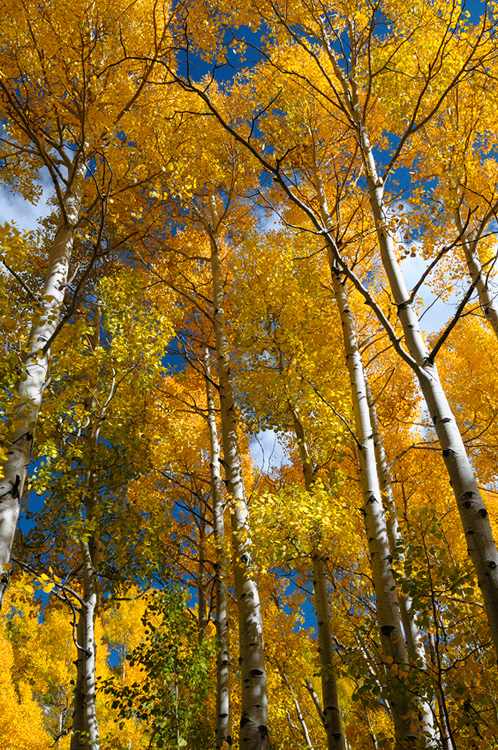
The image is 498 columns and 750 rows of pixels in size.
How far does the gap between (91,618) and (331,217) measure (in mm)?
5961

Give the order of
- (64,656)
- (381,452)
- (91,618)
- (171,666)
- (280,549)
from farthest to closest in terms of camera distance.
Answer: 1. (64,656)
2. (381,452)
3. (171,666)
4. (91,618)
5. (280,549)

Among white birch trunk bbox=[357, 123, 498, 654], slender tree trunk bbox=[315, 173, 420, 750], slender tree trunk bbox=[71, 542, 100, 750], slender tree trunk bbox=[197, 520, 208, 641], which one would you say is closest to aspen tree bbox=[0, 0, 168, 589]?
white birch trunk bbox=[357, 123, 498, 654]

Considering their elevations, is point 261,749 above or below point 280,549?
below

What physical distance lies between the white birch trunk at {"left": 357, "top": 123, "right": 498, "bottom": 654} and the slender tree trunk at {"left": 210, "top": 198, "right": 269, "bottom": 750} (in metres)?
2.39

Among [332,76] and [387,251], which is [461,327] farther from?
[387,251]

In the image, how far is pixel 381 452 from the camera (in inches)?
233

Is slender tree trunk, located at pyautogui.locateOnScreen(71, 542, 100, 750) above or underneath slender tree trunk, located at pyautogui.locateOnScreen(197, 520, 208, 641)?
underneath

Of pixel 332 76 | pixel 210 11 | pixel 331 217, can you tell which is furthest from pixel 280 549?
pixel 332 76

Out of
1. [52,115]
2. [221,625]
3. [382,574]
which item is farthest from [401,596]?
[52,115]

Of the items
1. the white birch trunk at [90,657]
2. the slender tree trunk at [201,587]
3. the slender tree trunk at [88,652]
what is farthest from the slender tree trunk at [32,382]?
the slender tree trunk at [201,587]

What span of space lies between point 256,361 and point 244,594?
9.56ft

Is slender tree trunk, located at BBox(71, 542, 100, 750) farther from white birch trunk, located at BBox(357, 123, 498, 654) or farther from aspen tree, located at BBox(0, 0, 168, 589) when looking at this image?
white birch trunk, located at BBox(357, 123, 498, 654)

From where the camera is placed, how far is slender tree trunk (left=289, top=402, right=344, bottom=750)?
4.23 metres

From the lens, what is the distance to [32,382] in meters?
3.38
